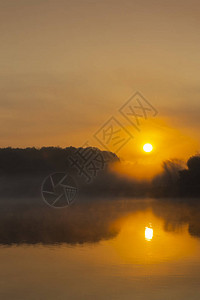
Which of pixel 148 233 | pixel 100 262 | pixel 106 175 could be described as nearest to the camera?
pixel 100 262

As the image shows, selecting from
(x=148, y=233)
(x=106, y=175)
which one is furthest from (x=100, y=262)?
(x=106, y=175)

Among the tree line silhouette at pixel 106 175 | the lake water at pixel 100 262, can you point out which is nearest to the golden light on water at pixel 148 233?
the lake water at pixel 100 262

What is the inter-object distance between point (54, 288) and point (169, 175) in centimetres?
6442

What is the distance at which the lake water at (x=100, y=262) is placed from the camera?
12.3 metres

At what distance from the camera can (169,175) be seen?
7612 centimetres

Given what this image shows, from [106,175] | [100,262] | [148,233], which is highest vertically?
[106,175]

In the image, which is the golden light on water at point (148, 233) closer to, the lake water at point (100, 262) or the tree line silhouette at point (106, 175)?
the lake water at point (100, 262)

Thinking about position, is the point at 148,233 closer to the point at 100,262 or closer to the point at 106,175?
the point at 100,262

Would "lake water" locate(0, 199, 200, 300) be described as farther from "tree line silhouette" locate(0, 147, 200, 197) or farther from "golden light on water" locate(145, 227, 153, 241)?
"tree line silhouette" locate(0, 147, 200, 197)

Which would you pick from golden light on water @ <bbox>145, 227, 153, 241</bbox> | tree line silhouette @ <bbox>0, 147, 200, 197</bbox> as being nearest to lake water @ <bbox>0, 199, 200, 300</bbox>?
golden light on water @ <bbox>145, 227, 153, 241</bbox>

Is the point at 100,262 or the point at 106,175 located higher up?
the point at 106,175

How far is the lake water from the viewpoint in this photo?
12328 millimetres

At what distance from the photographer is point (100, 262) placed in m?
16.2

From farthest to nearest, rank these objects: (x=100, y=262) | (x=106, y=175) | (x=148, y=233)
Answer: (x=106, y=175)
(x=148, y=233)
(x=100, y=262)
